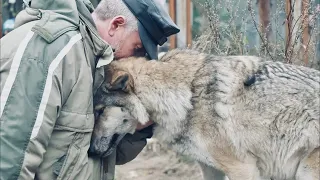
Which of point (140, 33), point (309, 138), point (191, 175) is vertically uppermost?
point (140, 33)

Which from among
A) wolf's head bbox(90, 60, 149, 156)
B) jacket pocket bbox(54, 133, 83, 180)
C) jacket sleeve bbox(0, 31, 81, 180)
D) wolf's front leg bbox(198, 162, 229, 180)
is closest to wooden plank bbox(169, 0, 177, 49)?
wolf's front leg bbox(198, 162, 229, 180)

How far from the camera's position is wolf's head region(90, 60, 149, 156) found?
371cm

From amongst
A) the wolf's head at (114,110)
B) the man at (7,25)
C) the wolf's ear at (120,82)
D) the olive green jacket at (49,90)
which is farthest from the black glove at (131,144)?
the man at (7,25)

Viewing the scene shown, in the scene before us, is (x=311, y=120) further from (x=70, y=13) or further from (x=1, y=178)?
(x=1, y=178)

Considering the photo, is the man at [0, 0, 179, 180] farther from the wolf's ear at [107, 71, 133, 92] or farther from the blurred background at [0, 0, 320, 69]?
the blurred background at [0, 0, 320, 69]

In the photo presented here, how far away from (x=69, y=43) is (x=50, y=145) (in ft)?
1.94

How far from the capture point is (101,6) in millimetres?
3775

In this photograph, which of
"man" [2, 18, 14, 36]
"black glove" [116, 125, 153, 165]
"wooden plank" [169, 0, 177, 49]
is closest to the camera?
"black glove" [116, 125, 153, 165]

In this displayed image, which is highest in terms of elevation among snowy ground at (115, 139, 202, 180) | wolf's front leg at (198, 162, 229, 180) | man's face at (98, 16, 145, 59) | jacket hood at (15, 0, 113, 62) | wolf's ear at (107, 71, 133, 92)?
jacket hood at (15, 0, 113, 62)

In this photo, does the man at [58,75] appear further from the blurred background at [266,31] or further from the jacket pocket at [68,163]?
the blurred background at [266,31]

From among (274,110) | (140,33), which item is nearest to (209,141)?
(274,110)

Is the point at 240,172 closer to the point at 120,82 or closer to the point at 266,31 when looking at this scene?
the point at 120,82

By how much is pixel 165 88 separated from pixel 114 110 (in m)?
0.37

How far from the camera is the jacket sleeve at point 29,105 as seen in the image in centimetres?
298
